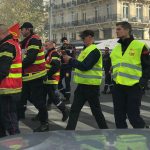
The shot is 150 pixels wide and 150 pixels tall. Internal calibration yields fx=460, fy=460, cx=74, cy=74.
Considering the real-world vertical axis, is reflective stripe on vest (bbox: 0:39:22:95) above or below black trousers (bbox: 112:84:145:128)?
above

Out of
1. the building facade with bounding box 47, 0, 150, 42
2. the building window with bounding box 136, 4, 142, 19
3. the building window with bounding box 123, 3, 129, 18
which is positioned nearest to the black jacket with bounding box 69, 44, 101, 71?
the building facade with bounding box 47, 0, 150, 42

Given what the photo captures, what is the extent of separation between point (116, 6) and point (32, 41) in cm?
5694

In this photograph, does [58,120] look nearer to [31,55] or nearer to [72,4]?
[31,55]

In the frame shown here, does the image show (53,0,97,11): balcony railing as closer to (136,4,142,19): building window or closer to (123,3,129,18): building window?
(123,3,129,18): building window

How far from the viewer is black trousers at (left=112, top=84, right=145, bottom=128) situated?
5.73m

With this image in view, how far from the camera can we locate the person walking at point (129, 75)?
575 cm

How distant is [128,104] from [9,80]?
4.96ft

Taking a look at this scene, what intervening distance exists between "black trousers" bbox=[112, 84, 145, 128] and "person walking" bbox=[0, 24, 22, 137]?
1.27m

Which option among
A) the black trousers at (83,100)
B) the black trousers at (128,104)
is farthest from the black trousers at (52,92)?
the black trousers at (128,104)

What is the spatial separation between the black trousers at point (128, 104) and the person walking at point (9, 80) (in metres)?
1.27

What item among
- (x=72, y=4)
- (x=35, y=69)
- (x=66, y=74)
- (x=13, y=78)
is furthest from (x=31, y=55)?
(x=72, y=4)

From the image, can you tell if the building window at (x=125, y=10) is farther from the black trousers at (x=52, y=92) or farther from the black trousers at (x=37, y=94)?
the black trousers at (x=37, y=94)

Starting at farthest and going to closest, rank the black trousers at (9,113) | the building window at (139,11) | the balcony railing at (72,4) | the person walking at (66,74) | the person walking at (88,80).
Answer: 1. the balcony railing at (72,4)
2. the building window at (139,11)
3. the person walking at (66,74)
4. the person walking at (88,80)
5. the black trousers at (9,113)

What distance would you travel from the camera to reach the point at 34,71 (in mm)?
7230
